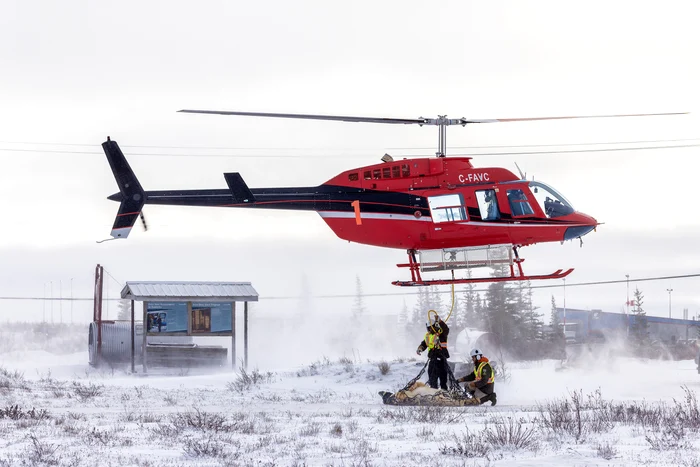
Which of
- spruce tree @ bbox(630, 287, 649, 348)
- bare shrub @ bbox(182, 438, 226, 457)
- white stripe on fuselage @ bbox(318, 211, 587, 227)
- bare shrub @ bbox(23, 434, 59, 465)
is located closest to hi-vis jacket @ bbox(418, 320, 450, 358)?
white stripe on fuselage @ bbox(318, 211, 587, 227)

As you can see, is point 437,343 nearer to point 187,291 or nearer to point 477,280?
point 477,280

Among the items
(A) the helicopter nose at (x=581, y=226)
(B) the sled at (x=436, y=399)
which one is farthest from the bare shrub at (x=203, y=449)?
(A) the helicopter nose at (x=581, y=226)

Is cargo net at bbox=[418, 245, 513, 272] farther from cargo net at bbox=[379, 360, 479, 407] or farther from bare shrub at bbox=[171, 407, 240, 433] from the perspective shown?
bare shrub at bbox=[171, 407, 240, 433]

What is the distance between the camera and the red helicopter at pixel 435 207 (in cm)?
2431

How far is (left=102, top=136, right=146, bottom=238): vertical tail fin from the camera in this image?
26281mm

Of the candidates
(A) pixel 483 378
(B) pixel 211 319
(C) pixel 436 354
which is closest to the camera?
(A) pixel 483 378

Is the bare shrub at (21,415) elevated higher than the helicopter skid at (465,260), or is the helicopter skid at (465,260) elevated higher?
the helicopter skid at (465,260)

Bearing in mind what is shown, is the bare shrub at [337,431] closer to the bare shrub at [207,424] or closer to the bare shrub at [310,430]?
the bare shrub at [310,430]

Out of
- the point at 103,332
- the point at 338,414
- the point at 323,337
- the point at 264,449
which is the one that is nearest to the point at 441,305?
the point at 323,337

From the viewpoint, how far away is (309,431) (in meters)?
15.2

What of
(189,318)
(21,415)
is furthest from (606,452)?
(189,318)

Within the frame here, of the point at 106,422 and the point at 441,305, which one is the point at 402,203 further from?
the point at 441,305

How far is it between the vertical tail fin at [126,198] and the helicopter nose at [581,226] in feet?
41.8

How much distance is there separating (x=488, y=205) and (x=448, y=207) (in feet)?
3.70
